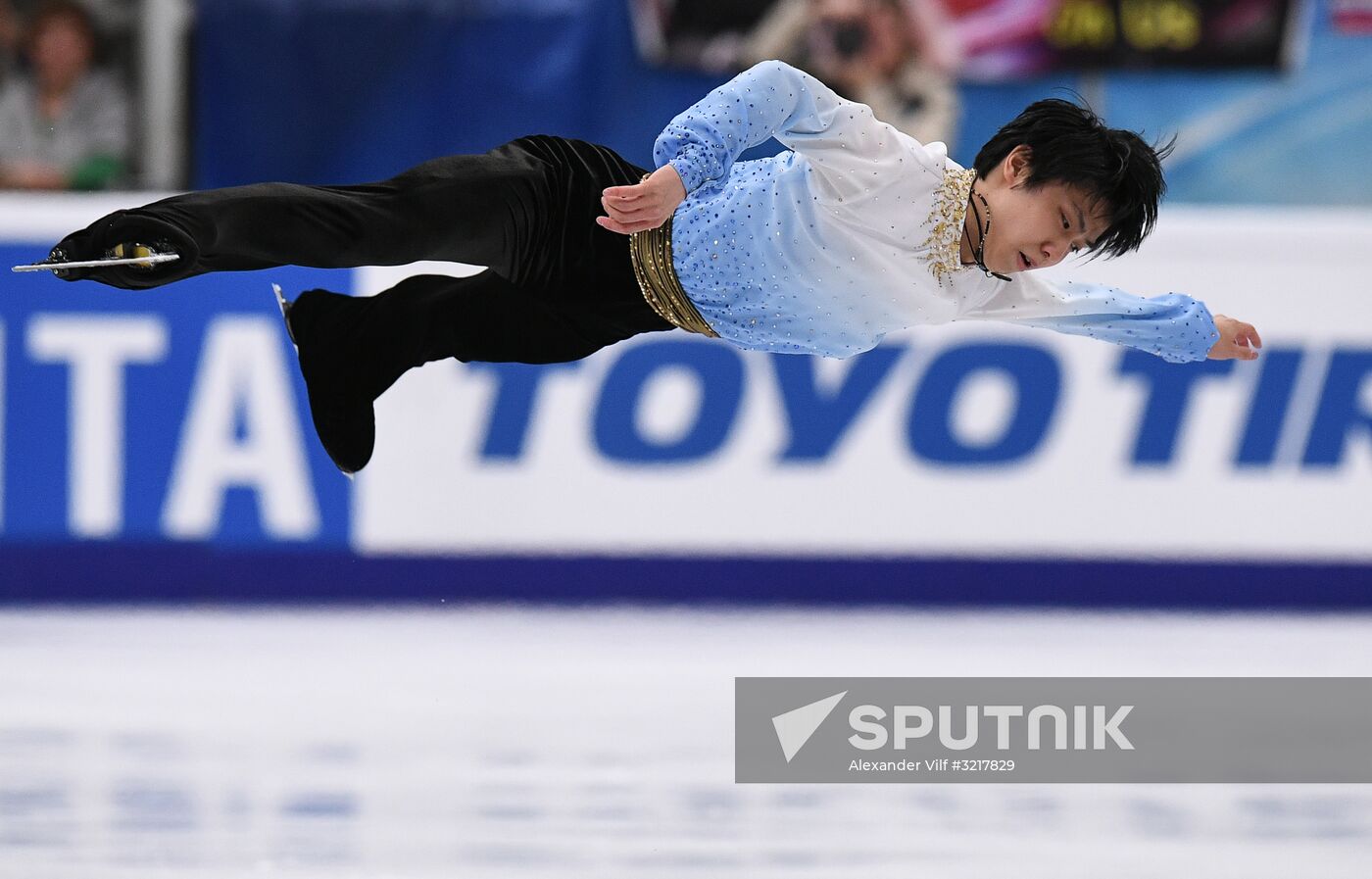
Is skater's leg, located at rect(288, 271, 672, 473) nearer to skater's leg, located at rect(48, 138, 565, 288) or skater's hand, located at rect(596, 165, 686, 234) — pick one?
skater's leg, located at rect(48, 138, 565, 288)

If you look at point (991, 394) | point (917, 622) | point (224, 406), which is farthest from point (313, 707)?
point (991, 394)

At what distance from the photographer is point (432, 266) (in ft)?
18.1

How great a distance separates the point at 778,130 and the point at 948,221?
0.37 metres

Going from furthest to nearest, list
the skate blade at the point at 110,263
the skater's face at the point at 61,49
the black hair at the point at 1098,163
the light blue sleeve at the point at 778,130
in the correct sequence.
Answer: the skater's face at the point at 61,49
the black hair at the point at 1098,163
the light blue sleeve at the point at 778,130
the skate blade at the point at 110,263

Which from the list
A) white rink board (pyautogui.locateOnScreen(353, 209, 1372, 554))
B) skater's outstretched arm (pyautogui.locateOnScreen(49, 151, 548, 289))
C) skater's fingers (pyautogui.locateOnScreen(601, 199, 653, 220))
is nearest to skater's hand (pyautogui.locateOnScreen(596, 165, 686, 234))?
skater's fingers (pyautogui.locateOnScreen(601, 199, 653, 220))

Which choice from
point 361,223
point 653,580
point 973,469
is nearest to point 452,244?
point 361,223

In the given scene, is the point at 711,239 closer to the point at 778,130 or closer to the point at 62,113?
the point at 778,130

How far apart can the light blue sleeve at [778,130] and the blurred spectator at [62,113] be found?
12.3 ft

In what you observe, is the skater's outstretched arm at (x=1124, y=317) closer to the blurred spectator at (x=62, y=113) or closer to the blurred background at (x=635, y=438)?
the blurred background at (x=635, y=438)

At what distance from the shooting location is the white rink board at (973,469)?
561cm

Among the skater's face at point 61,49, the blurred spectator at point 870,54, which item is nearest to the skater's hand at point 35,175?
the skater's face at point 61,49

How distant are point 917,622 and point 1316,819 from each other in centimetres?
231

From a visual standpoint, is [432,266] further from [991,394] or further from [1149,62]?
[1149,62]

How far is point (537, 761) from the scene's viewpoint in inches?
145
